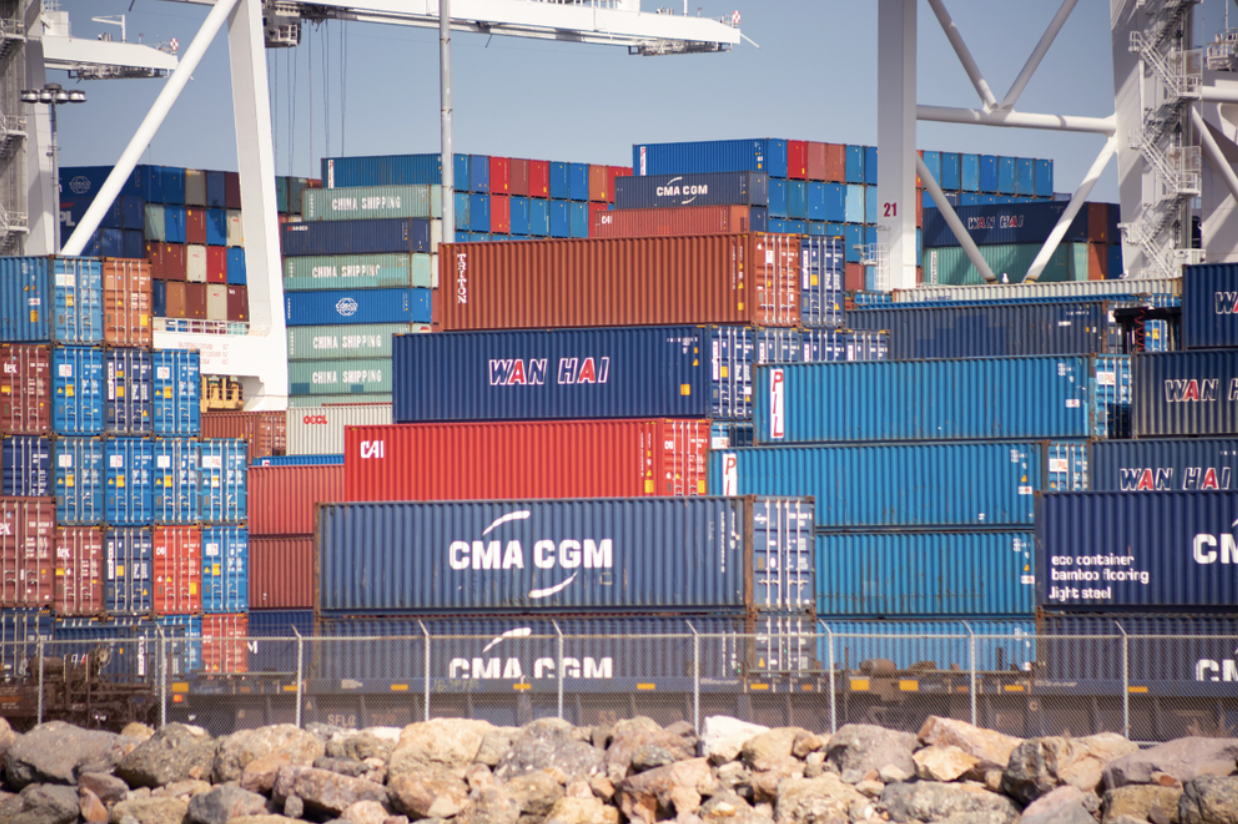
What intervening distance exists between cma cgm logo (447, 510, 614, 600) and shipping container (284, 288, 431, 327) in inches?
1285

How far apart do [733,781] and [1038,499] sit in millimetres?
9371

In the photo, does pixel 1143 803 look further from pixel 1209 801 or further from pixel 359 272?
pixel 359 272

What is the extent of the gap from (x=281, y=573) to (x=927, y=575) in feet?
62.4

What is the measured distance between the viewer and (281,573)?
136 feet

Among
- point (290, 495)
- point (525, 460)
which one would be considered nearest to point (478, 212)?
point (290, 495)

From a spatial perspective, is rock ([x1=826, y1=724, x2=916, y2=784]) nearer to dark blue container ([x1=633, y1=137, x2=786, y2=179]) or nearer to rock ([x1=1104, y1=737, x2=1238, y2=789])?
rock ([x1=1104, y1=737, x2=1238, y2=789])

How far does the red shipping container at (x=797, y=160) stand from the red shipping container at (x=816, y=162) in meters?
0.19

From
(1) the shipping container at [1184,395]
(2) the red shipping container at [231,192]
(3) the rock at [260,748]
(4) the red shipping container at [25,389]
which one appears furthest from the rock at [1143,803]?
(2) the red shipping container at [231,192]

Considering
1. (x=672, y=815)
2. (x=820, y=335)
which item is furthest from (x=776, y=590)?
(x=820, y=335)

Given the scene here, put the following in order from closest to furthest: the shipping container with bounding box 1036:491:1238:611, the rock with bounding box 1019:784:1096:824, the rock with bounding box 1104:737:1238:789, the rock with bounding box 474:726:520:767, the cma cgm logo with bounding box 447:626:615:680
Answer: the rock with bounding box 1019:784:1096:824 → the rock with bounding box 1104:737:1238:789 → the rock with bounding box 474:726:520:767 → the shipping container with bounding box 1036:491:1238:611 → the cma cgm logo with bounding box 447:626:615:680

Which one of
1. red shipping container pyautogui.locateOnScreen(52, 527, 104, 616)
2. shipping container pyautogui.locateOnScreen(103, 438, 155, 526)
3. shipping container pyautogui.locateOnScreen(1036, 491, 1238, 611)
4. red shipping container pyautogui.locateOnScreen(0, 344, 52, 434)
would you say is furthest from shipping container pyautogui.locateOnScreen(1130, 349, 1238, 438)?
red shipping container pyautogui.locateOnScreen(0, 344, 52, 434)

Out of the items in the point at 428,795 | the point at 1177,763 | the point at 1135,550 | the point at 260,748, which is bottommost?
the point at 428,795

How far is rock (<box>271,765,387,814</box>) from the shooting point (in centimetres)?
2189

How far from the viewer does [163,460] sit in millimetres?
35438
